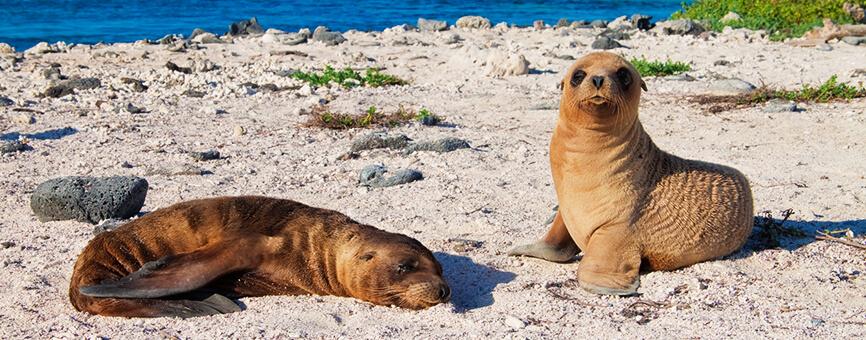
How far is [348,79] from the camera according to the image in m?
12.5

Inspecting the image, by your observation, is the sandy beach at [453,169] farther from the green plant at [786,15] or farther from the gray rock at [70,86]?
the green plant at [786,15]

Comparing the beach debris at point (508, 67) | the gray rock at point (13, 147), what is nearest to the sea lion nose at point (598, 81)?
the gray rock at point (13, 147)

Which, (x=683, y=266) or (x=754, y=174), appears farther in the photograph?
(x=754, y=174)

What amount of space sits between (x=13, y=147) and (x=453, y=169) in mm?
3645

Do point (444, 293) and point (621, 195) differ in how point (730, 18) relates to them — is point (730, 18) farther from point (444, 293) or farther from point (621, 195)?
point (444, 293)

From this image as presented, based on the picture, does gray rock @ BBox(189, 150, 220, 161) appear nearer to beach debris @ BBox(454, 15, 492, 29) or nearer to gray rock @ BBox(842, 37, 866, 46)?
gray rock @ BBox(842, 37, 866, 46)

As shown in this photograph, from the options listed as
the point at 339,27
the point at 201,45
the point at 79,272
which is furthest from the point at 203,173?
the point at 339,27

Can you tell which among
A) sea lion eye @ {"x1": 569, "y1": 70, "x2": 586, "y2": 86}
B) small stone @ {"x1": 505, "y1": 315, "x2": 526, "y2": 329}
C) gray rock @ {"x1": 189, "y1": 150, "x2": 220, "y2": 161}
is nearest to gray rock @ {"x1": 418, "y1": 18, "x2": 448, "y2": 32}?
gray rock @ {"x1": 189, "y1": 150, "x2": 220, "y2": 161}

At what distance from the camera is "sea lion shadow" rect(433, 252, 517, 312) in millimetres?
5254

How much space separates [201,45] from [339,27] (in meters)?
7.80

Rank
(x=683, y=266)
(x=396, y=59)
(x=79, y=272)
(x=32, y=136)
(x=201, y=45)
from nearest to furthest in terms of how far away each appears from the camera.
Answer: (x=79, y=272), (x=683, y=266), (x=32, y=136), (x=396, y=59), (x=201, y=45)

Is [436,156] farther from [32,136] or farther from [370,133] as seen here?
[32,136]

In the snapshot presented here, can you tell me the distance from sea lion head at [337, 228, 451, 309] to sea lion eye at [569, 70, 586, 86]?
1.12m

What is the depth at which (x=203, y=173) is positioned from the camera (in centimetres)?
814
